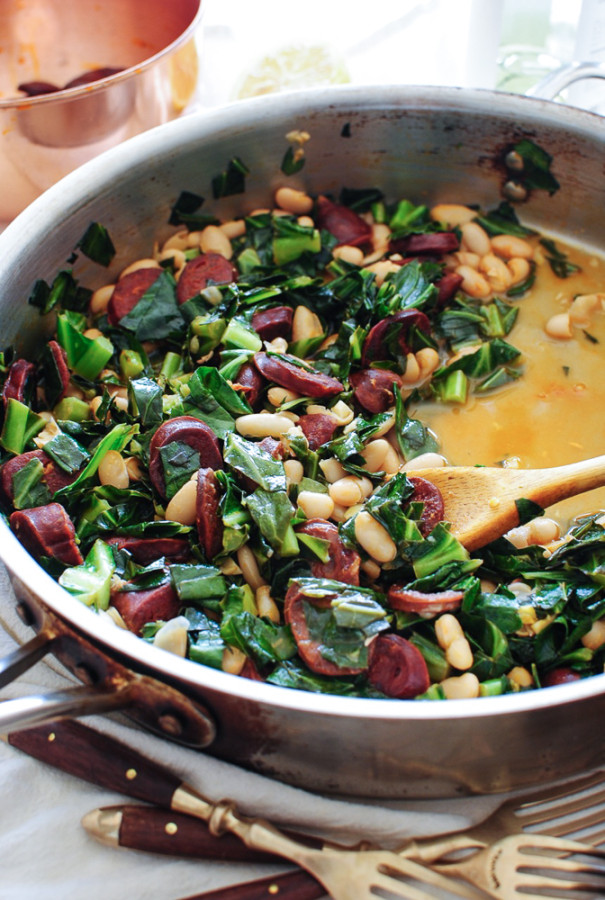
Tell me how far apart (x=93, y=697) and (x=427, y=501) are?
0.70m

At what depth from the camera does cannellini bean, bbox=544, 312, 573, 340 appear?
197 centimetres

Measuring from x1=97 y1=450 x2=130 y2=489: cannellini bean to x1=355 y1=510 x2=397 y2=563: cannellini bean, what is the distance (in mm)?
439

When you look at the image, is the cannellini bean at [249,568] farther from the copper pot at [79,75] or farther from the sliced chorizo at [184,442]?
the copper pot at [79,75]

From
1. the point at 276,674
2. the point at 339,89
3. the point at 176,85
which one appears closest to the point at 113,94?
the point at 176,85

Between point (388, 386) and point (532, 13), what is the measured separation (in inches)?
51.5

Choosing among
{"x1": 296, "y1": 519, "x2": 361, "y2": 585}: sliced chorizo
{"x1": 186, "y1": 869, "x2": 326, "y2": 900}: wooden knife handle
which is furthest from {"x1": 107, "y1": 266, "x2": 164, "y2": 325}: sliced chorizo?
{"x1": 186, "y1": 869, "x2": 326, "y2": 900}: wooden knife handle

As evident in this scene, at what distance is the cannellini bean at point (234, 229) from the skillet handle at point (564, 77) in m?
0.72

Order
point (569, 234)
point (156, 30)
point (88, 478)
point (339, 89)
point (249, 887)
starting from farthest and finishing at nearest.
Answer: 1. point (156, 30)
2. point (569, 234)
3. point (339, 89)
4. point (88, 478)
5. point (249, 887)

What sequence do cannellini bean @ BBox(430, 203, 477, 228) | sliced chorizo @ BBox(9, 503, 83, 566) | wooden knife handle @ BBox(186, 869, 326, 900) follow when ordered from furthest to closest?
cannellini bean @ BBox(430, 203, 477, 228)
sliced chorizo @ BBox(9, 503, 83, 566)
wooden knife handle @ BBox(186, 869, 326, 900)

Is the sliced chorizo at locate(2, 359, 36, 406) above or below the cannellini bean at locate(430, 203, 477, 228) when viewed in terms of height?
above

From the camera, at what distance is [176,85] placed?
2047mm

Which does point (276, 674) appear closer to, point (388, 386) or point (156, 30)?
point (388, 386)

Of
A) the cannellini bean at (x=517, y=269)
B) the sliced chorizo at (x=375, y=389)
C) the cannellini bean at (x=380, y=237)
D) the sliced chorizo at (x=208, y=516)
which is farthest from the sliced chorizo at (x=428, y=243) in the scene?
the sliced chorizo at (x=208, y=516)

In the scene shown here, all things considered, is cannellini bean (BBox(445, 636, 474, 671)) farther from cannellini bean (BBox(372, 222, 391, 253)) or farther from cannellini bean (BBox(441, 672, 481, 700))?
cannellini bean (BBox(372, 222, 391, 253))
